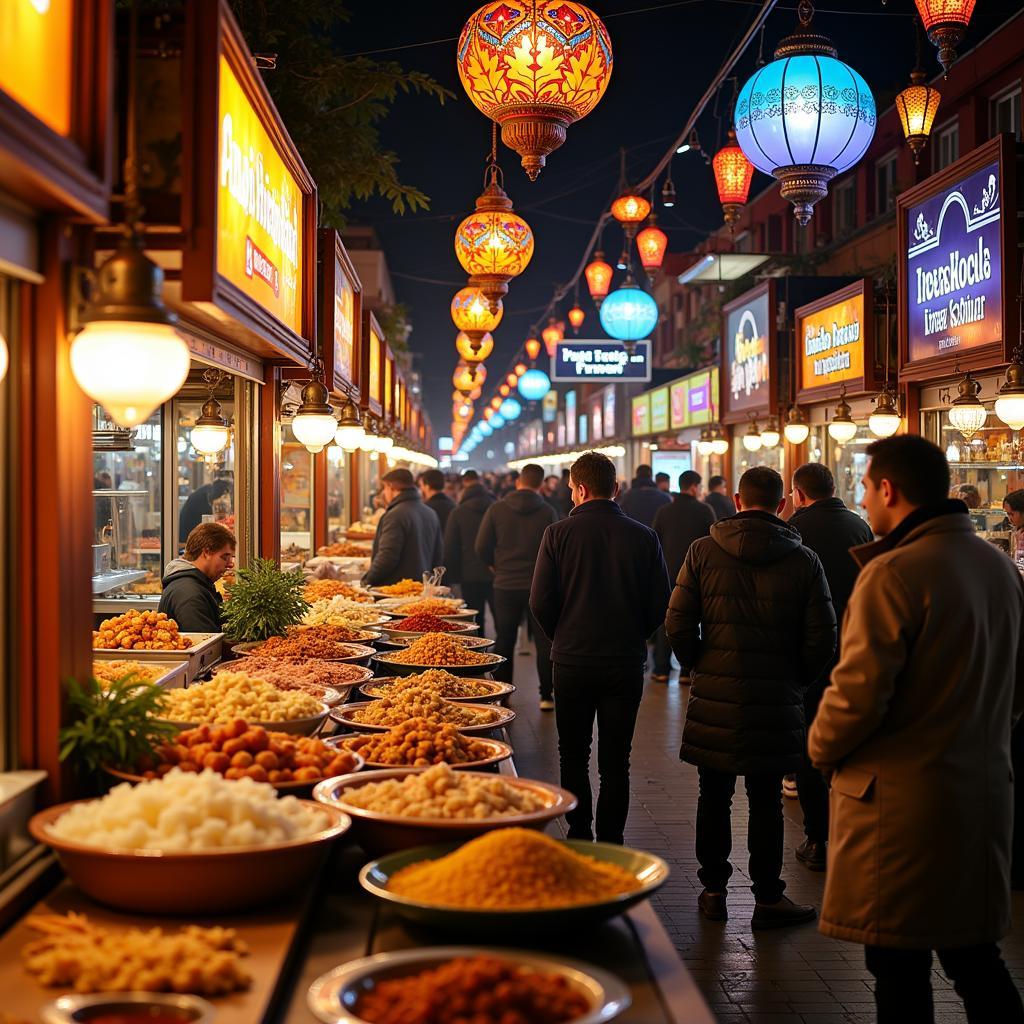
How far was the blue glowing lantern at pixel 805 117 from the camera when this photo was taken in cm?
657

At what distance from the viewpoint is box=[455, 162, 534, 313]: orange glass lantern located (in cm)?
917

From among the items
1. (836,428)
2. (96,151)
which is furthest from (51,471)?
(836,428)

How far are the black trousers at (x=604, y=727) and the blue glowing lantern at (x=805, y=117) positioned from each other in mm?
2854

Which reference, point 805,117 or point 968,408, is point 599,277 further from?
point 805,117

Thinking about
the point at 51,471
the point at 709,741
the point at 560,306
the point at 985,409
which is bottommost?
the point at 709,741

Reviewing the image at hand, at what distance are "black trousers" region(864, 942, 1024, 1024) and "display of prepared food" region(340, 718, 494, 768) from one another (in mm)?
1524

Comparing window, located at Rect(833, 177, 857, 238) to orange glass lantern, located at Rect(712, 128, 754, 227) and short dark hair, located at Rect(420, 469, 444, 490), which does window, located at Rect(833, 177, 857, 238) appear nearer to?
short dark hair, located at Rect(420, 469, 444, 490)

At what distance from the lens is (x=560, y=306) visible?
38000 mm

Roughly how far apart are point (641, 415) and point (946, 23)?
22691 mm

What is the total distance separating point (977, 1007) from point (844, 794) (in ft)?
2.49

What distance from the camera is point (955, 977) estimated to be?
12.4ft

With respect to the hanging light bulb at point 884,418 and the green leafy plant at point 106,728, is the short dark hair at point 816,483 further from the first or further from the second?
the green leafy plant at point 106,728

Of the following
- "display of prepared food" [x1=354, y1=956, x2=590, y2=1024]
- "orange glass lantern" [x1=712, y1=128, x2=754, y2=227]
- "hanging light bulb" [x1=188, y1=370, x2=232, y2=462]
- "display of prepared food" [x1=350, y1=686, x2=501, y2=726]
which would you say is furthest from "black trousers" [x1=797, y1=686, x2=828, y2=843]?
"orange glass lantern" [x1=712, y1=128, x2=754, y2=227]

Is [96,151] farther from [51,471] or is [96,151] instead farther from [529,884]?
[529,884]
